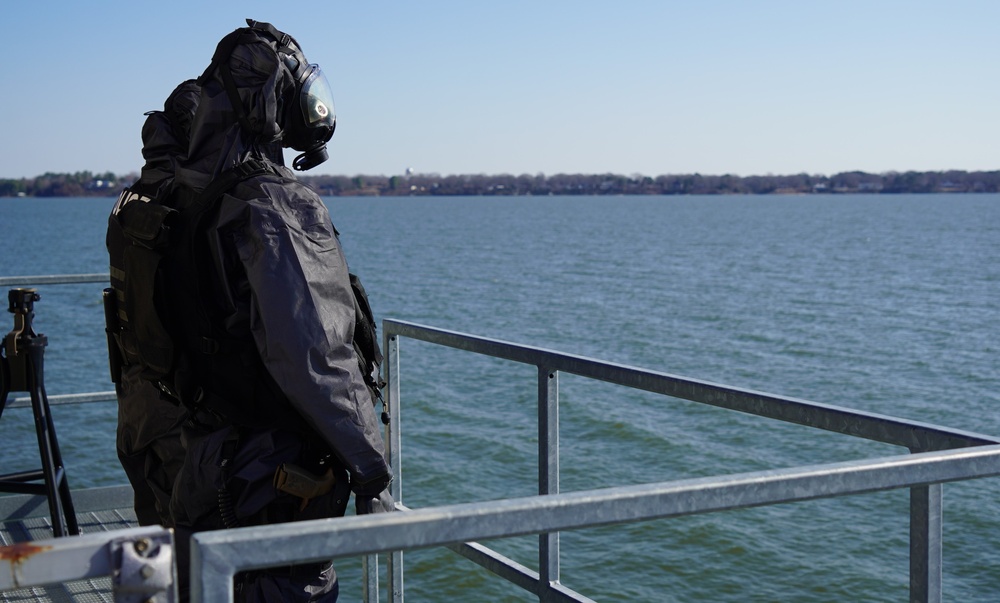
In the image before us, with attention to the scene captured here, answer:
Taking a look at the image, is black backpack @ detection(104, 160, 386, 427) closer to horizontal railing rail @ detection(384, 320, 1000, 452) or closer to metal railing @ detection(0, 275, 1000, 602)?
horizontal railing rail @ detection(384, 320, 1000, 452)

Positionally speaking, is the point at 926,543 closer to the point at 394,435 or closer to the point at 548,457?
the point at 548,457

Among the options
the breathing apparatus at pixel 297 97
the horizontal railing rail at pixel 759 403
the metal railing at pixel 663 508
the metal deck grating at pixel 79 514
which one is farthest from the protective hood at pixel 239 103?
the metal deck grating at pixel 79 514

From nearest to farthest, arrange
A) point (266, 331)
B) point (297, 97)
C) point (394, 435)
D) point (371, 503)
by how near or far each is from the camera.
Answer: point (266, 331)
point (371, 503)
point (297, 97)
point (394, 435)

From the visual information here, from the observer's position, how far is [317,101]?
3373 millimetres

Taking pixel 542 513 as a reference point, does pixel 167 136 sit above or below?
above

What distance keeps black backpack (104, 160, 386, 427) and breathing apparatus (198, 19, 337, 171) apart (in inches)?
12.5

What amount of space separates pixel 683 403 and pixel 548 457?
18390mm

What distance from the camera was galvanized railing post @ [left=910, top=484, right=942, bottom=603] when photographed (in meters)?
1.87

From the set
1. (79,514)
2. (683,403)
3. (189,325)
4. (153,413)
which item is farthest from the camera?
(683,403)

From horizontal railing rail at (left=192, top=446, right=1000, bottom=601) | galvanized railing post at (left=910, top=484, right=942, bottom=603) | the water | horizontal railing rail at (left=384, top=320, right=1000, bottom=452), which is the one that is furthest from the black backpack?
the water

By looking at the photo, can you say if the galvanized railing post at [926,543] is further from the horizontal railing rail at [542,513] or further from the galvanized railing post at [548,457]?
the galvanized railing post at [548,457]

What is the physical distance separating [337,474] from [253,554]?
73.7 inches

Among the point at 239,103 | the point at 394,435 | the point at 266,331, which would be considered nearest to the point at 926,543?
the point at 266,331

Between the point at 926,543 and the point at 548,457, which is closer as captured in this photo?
the point at 926,543
